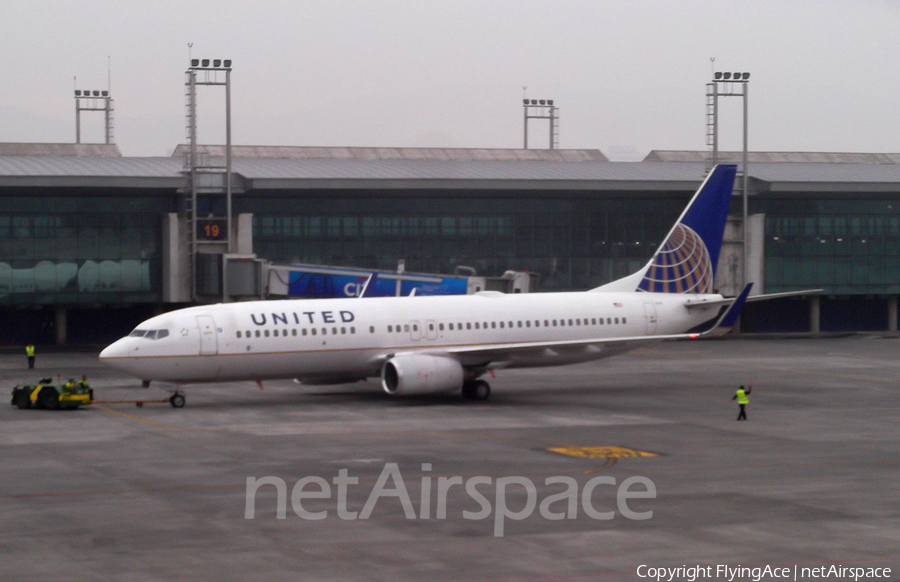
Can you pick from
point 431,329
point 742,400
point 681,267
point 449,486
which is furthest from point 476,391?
point 449,486

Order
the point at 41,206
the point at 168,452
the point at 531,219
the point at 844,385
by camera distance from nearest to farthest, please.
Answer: the point at 168,452, the point at 844,385, the point at 41,206, the point at 531,219

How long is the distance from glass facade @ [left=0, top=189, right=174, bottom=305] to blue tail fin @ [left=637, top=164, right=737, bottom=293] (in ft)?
114

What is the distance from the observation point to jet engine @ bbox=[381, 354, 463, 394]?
42.6 metres

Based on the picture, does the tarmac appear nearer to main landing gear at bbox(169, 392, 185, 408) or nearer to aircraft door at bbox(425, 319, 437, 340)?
main landing gear at bbox(169, 392, 185, 408)

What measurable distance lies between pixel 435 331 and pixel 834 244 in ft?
158

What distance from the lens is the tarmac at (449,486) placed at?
64.2 ft

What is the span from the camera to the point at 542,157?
108 m

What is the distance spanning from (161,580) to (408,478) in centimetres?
990

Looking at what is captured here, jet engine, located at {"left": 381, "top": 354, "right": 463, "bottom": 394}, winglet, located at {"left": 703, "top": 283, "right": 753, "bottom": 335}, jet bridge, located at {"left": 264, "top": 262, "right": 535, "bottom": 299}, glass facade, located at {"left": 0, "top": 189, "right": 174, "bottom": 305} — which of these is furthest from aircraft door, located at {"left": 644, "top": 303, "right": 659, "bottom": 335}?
glass facade, located at {"left": 0, "top": 189, "right": 174, "bottom": 305}

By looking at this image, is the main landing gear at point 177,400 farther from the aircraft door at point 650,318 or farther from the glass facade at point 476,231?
the glass facade at point 476,231

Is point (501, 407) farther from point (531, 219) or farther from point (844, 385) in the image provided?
point (531, 219)

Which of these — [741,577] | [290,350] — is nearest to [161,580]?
[741,577]

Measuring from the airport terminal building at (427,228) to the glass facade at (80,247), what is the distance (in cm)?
9

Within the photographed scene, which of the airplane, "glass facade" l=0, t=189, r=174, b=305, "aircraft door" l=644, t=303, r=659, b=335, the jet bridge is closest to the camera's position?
the airplane
